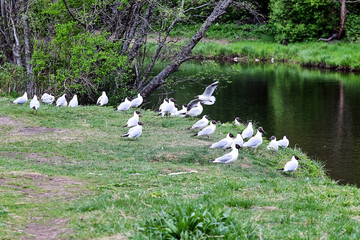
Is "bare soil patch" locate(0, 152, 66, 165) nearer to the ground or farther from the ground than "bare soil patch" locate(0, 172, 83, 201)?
nearer to the ground

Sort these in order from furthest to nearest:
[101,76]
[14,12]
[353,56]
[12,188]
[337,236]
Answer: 1. [353,56]
2. [14,12]
3. [101,76]
4. [12,188]
5. [337,236]

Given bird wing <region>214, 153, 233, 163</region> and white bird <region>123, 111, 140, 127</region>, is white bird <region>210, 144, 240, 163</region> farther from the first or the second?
white bird <region>123, 111, 140, 127</region>

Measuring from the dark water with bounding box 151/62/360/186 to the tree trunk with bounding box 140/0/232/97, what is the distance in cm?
97

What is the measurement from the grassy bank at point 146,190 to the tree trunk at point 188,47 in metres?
6.99

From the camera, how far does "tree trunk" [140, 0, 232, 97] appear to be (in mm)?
23016

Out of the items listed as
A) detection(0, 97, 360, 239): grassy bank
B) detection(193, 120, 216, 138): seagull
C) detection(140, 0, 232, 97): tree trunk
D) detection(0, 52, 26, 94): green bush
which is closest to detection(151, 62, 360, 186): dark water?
detection(140, 0, 232, 97): tree trunk

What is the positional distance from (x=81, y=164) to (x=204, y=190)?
389 cm

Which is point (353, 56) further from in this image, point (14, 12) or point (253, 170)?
point (253, 170)

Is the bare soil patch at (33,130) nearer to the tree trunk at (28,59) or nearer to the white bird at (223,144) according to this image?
the white bird at (223,144)

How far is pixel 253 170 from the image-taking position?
1348 cm

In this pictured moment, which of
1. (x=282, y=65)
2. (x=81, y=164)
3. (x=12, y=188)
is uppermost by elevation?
(x=12, y=188)

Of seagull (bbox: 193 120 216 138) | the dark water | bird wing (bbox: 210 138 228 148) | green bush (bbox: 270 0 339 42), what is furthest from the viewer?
green bush (bbox: 270 0 339 42)

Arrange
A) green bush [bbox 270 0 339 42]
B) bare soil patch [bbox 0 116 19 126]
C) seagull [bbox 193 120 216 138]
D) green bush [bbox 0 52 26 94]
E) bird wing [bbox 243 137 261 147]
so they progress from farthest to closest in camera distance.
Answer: green bush [bbox 270 0 339 42] < green bush [bbox 0 52 26 94] < seagull [bbox 193 120 216 138] < bare soil patch [bbox 0 116 19 126] < bird wing [bbox 243 137 261 147]

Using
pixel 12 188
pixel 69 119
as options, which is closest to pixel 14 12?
pixel 69 119
